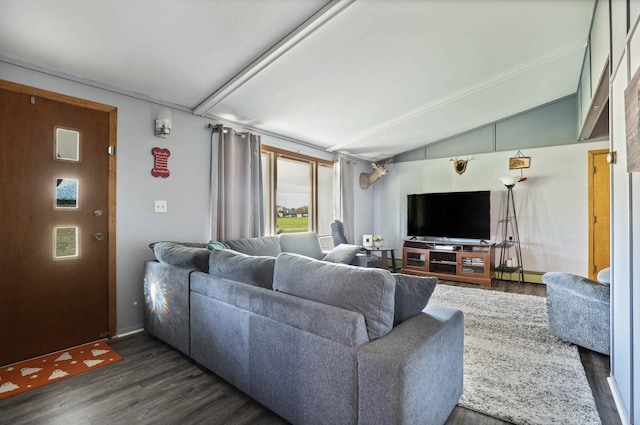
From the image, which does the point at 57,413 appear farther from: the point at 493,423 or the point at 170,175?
the point at 493,423

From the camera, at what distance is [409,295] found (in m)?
1.56

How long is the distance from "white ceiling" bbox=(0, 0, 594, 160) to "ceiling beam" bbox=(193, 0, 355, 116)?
11 mm

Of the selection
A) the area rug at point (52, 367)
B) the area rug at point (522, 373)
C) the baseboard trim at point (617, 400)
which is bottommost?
the area rug at point (52, 367)

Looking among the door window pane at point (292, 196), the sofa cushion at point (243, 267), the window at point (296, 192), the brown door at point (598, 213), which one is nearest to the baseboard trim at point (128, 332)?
the sofa cushion at point (243, 267)

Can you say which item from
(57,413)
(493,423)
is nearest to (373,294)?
(493,423)

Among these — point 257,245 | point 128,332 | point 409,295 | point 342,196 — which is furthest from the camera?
point 342,196

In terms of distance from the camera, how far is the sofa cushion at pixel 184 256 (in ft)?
7.48

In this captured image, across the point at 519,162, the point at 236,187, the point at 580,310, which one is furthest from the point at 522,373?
the point at 519,162

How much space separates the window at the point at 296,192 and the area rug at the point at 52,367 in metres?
2.31

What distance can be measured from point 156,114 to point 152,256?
145 cm

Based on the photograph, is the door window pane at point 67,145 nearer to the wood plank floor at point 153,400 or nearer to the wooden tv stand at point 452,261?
the wood plank floor at point 153,400

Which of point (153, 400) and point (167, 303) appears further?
point (167, 303)

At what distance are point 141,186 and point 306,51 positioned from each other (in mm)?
2020

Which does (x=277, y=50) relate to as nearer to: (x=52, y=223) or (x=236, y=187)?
(x=236, y=187)
